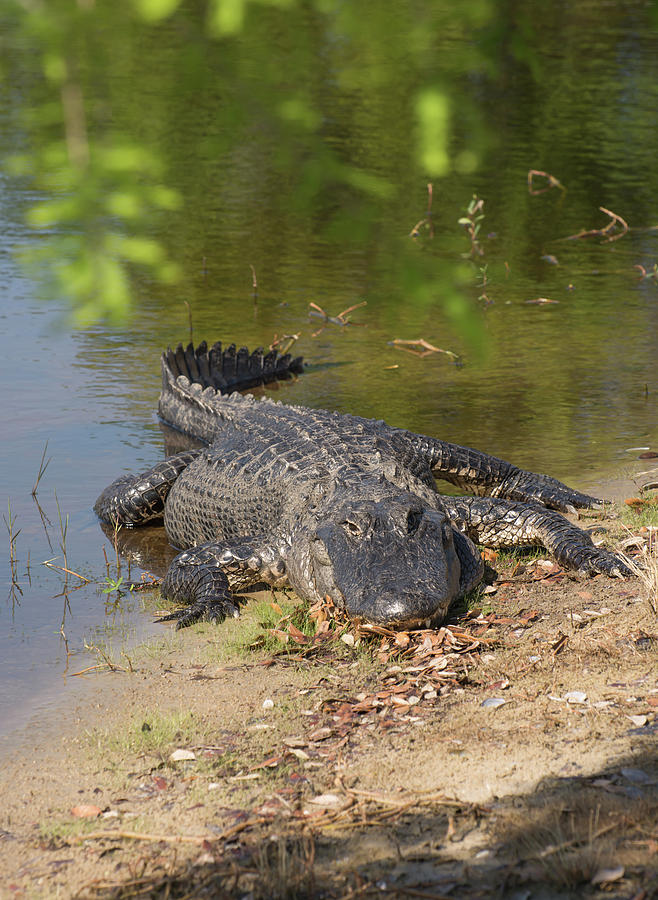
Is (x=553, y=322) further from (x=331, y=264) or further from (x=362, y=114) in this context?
(x=362, y=114)

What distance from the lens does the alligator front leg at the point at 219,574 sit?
554 cm

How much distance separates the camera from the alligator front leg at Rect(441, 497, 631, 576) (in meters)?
5.74

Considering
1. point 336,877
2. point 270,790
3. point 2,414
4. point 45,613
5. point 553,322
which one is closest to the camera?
point 336,877

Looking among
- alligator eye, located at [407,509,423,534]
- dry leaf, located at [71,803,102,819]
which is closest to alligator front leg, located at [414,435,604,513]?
alligator eye, located at [407,509,423,534]

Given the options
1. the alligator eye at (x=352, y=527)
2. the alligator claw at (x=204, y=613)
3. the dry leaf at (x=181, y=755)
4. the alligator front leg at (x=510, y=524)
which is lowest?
the alligator claw at (x=204, y=613)

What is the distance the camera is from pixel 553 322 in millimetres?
10758

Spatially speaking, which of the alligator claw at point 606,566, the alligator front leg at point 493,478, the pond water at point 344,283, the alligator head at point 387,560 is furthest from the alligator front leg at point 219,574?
the alligator claw at point 606,566

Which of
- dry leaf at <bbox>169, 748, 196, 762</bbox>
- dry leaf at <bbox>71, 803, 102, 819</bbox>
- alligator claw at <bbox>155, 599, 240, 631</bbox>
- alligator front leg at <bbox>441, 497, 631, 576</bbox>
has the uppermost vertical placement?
dry leaf at <bbox>71, 803, 102, 819</bbox>

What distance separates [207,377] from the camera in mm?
8875

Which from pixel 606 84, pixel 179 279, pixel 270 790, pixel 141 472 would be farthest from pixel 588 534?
pixel 606 84

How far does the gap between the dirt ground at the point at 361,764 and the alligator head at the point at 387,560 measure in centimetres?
14

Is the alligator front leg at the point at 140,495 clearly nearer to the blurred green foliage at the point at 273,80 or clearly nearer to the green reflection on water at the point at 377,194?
the green reflection on water at the point at 377,194

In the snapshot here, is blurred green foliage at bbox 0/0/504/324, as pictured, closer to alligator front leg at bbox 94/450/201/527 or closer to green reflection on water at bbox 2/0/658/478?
green reflection on water at bbox 2/0/658/478

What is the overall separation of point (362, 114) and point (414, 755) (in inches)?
574
